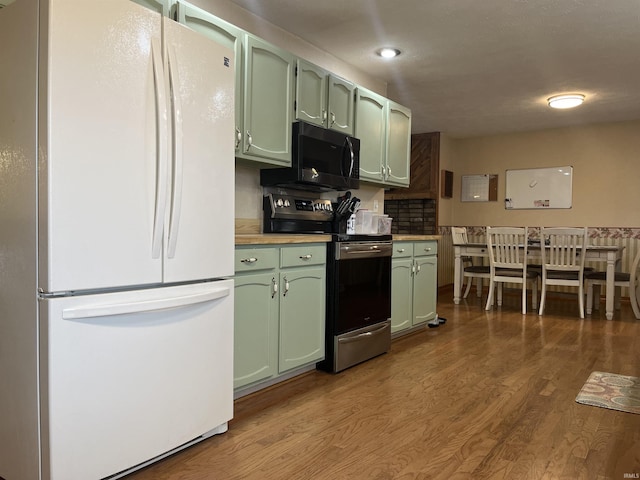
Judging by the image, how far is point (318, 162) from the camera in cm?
324

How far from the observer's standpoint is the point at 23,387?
61.4 inches

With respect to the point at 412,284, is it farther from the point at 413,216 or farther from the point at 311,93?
the point at 413,216

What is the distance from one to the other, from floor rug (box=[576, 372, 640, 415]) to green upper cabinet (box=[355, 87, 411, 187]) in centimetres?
208

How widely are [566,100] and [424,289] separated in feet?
8.51

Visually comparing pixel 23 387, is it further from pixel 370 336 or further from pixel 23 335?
pixel 370 336

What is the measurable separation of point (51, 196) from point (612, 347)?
3.97 metres

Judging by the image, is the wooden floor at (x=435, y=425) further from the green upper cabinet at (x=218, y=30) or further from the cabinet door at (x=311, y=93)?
the cabinet door at (x=311, y=93)

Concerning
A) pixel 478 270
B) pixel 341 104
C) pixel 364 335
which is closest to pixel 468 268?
pixel 478 270

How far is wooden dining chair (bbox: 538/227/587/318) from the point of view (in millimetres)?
4957

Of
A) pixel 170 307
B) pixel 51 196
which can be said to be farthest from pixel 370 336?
pixel 51 196

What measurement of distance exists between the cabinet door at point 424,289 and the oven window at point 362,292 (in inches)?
25.1

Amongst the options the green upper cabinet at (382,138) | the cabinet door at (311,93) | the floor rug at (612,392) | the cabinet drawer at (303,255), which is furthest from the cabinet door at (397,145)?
the floor rug at (612,392)

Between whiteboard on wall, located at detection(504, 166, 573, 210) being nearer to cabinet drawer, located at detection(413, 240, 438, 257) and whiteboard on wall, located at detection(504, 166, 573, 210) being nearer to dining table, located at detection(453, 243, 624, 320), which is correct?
dining table, located at detection(453, 243, 624, 320)

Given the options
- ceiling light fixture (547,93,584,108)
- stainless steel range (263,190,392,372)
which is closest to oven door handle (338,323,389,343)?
stainless steel range (263,190,392,372)
